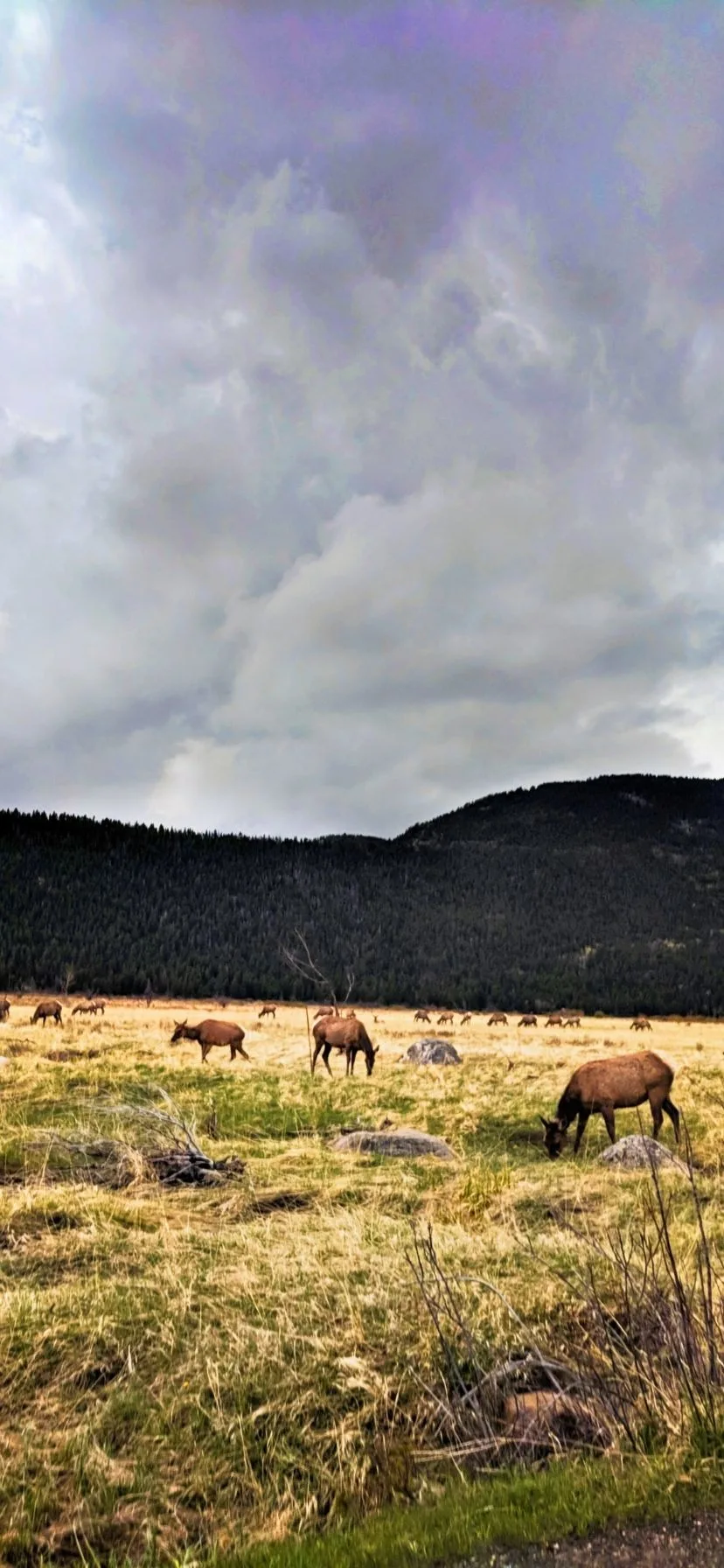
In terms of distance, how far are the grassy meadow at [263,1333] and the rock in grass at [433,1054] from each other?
12712mm

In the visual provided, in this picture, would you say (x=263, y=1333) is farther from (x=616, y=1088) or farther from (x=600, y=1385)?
(x=616, y=1088)

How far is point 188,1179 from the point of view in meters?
11.1

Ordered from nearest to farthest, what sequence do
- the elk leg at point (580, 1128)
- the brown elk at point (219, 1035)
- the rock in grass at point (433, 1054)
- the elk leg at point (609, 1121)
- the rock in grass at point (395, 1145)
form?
1. the rock in grass at point (395, 1145)
2. the elk leg at point (580, 1128)
3. the elk leg at point (609, 1121)
4. the brown elk at point (219, 1035)
5. the rock in grass at point (433, 1054)

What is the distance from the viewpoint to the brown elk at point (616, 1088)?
1543 cm

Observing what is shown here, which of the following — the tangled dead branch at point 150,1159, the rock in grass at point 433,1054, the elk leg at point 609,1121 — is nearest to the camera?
the tangled dead branch at point 150,1159

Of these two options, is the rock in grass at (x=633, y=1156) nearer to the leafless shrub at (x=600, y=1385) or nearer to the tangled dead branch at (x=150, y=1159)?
the tangled dead branch at (x=150, y=1159)

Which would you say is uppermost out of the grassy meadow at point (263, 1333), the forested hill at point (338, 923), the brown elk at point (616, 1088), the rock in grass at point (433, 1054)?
the forested hill at point (338, 923)

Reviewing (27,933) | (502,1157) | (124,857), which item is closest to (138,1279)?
(502,1157)

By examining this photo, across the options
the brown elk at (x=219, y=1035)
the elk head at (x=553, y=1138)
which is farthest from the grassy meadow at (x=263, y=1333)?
the brown elk at (x=219, y=1035)

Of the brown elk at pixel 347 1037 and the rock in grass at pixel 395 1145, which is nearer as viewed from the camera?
the rock in grass at pixel 395 1145

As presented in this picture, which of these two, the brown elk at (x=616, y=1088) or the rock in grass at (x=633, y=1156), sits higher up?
the brown elk at (x=616, y=1088)

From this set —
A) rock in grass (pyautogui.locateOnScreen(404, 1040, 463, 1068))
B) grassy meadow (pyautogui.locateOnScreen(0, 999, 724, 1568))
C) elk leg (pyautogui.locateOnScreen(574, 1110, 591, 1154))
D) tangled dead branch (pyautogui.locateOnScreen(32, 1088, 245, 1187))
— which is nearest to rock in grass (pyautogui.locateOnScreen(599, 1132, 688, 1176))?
elk leg (pyautogui.locateOnScreen(574, 1110, 591, 1154))

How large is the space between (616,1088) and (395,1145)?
489 cm

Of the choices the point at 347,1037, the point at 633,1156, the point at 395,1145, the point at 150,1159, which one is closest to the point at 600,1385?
the point at 150,1159
